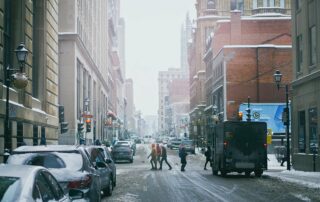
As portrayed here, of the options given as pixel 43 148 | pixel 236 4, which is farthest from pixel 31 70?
pixel 236 4

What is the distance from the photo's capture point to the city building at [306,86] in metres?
34.7

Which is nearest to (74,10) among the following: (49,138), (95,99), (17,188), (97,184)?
→ (49,138)

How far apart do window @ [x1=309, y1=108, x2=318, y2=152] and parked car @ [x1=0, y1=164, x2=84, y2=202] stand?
28.5m

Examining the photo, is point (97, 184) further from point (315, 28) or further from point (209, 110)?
point (209, 110)

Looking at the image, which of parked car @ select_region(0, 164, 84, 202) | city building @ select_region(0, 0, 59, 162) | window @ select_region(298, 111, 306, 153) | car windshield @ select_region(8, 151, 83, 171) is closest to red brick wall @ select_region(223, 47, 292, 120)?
window @ select_region(298, 111, 306, 153)

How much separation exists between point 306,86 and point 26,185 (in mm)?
31791

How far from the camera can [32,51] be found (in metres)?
35.2

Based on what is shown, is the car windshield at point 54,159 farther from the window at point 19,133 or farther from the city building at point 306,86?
the city building at point 306,86

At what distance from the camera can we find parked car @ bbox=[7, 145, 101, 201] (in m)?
11.9

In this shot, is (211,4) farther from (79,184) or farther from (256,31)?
(79,184)

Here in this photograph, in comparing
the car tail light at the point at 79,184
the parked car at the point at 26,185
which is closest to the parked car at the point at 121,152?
the car tail light at the point at 79,184

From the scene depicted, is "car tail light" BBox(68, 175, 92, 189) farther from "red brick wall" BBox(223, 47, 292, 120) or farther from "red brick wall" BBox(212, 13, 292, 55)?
"red brick wall" BBox(212, 13, 292, 55)

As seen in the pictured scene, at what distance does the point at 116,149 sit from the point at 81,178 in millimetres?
39367

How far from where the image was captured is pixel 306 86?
36.8 meters
